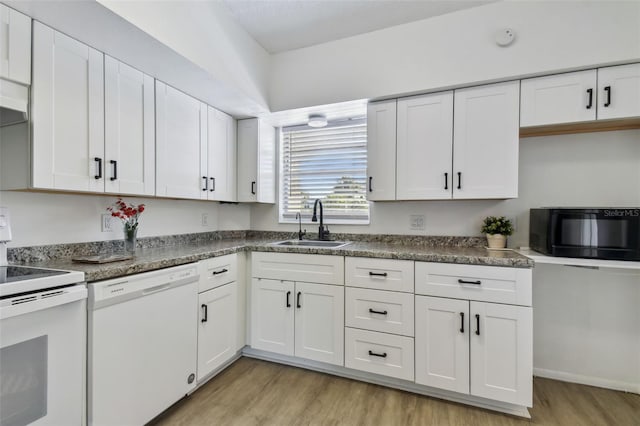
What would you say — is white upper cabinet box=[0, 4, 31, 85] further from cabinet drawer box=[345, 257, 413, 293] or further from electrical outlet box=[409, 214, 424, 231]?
electrical outlet box=[409, 214, 424, 231]

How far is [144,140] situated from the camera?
76.3 inches

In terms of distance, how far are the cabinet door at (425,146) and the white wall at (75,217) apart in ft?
6.20

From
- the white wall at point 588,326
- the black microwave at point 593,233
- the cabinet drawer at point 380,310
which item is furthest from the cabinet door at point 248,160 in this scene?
the white wall at point 588,326

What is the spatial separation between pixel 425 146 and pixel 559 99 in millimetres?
→ 848

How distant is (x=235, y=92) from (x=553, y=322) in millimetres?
2972

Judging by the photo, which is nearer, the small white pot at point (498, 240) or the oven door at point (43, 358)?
the oven door at point (43, 358)

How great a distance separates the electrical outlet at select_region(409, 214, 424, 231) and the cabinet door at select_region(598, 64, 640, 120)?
1289 mm

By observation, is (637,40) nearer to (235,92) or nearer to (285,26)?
(285,26)

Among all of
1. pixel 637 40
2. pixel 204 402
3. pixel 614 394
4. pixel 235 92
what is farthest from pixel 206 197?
pixel 614 394

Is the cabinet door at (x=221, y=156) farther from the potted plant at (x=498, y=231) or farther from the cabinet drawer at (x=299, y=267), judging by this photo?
the potted plant at (x=498, y=231)

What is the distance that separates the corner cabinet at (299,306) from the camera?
7.09 ft

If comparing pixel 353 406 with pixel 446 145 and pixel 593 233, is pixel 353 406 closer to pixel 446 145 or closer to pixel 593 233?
pixel 593 233

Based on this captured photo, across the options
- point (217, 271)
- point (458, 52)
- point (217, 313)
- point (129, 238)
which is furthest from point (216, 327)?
point (458, 52)

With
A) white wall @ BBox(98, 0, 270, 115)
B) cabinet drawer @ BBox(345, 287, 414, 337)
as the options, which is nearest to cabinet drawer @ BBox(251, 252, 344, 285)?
cabinet drawer @ BBox(345, 287, 414, 337)
